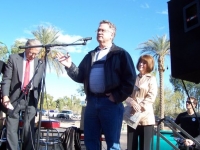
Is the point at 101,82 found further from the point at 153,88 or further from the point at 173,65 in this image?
the point at 153,88

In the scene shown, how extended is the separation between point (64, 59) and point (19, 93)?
4.55 feet

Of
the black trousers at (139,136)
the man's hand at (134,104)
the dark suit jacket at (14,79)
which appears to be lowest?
the black trousers at (139,136)

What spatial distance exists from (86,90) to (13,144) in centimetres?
155

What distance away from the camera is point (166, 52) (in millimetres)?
23516

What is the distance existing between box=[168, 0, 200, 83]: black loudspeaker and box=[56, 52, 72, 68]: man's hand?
1171 millimetres

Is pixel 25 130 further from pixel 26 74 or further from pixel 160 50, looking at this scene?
pixel 160 50

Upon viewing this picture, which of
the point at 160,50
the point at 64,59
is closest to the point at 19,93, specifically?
the point at 64,59

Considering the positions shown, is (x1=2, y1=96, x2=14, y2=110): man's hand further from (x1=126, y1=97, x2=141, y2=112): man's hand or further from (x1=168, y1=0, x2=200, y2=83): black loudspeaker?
(x1=168, y1=0, x2=200, y2=83): black loudspeaker

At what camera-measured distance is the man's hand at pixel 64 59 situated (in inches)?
129

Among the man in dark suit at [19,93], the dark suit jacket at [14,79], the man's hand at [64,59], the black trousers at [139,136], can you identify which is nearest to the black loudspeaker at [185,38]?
the man's hand at [64,59]

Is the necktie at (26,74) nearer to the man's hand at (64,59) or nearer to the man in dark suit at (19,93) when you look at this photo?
the man in dark suit at (19,93)

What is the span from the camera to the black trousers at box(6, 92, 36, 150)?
13.6 ft

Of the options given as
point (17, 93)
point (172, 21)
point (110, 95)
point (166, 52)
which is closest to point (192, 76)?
point (172, 21)

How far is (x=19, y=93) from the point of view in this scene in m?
4.34
